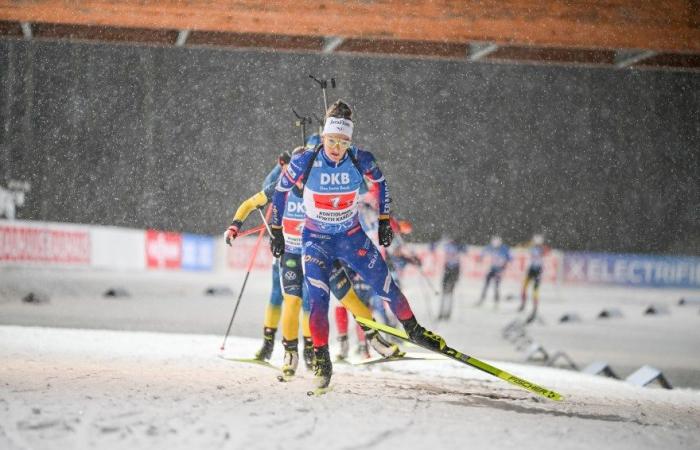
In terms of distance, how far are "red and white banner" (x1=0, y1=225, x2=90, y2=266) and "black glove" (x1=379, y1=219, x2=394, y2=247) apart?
6.43 m

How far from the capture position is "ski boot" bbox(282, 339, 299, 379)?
4.84 meters

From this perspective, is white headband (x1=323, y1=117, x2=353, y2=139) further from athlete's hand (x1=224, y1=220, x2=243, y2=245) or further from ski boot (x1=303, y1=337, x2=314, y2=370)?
ski boot (x1=303, y1=337, x2=314, y2=370)

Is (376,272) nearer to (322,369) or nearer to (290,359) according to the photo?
(322,369)

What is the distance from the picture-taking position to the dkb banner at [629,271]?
13.1 meters

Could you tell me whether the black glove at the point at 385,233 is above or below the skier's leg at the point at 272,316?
above

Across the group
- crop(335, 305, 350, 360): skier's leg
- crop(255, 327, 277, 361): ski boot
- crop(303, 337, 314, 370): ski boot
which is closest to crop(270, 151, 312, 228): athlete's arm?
crop(303, 337, 314, 370): ski boot

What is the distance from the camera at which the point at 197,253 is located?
456 inches

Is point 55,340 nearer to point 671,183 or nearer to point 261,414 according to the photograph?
point 261,414

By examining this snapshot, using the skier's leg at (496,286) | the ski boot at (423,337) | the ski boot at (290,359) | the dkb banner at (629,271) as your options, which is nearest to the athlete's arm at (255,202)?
the ski boot at (290,359)

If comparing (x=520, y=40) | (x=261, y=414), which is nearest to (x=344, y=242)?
(x=261, y=414)

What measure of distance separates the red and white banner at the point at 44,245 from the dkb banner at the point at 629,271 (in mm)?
8036

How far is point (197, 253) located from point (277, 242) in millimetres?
7162

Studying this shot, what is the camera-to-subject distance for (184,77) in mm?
9852

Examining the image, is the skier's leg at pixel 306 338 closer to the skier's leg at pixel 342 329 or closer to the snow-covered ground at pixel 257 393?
the snow-covered ground at pixel 257 393
